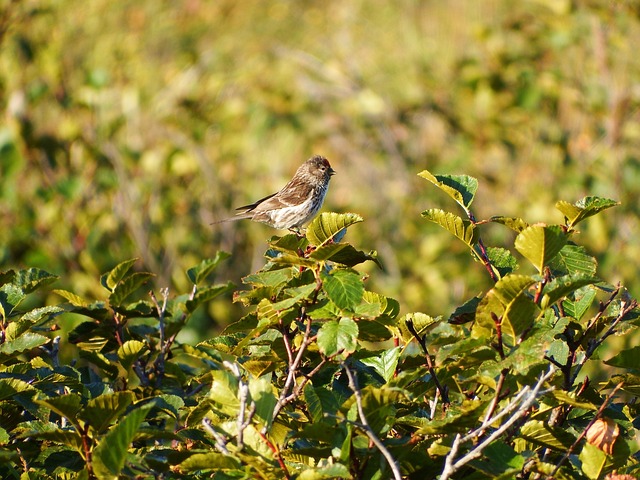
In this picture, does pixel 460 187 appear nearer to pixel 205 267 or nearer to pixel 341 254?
pixel 341 254

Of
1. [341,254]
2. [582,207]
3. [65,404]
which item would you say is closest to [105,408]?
[65,404]

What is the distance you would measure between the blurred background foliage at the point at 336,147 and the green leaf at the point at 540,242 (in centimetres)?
418

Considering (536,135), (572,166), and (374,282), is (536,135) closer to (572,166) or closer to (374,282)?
(572,166)

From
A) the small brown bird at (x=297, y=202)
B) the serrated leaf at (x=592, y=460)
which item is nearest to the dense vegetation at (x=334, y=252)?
the serrated leaf at (x=592, y=460)

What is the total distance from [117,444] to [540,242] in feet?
3.00

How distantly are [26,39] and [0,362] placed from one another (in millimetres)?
5468

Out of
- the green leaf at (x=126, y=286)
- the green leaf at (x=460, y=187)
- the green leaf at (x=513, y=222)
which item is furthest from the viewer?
the green leaf at (x=126, y=286)

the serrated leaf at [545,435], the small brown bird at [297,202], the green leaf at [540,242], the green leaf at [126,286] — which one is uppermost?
the green leaf at [540,242]

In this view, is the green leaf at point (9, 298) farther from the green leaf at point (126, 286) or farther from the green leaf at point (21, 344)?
the green leaf at point (126, 286)

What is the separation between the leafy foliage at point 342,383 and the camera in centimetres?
169

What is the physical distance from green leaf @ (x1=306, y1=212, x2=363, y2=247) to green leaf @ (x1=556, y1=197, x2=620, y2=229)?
1.42 feet

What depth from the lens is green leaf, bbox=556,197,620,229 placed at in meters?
1.84

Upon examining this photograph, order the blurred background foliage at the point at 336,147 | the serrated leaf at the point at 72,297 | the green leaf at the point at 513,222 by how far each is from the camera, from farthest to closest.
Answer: the blurred background foliage at the point at 336,147 → the serrated leaf at the point at 72,297 → the green leaf at the point at 513,222

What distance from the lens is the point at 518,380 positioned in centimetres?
177
